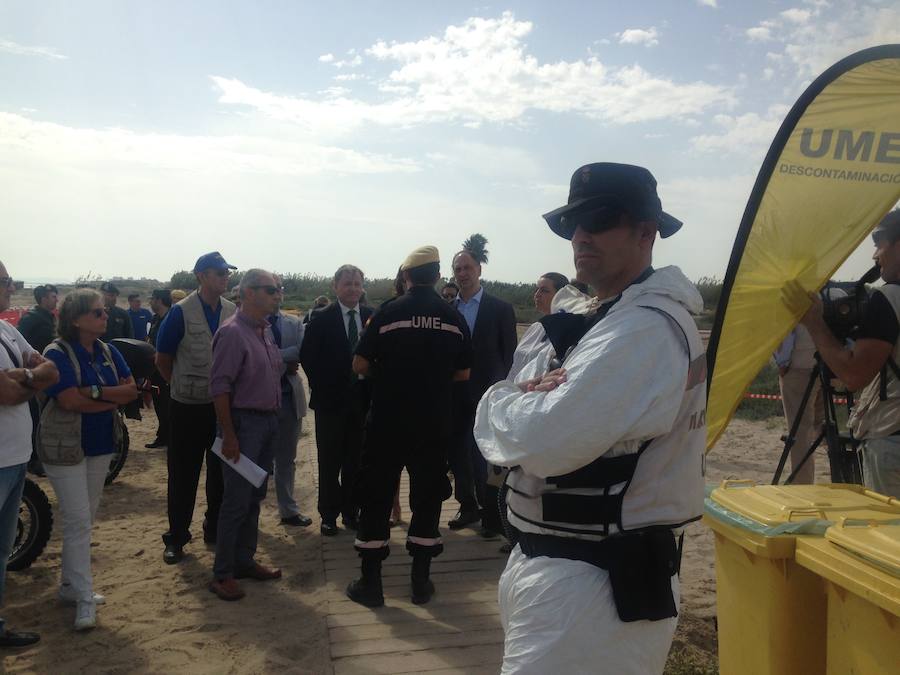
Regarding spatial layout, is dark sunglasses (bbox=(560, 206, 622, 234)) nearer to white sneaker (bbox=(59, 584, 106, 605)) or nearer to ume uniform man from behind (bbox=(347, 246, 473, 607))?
ume uniform man from behind (bbox=(347, 246, 473, 607))

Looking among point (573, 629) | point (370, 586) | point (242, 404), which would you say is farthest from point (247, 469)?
point (573, 629)

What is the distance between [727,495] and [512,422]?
62.0 inches

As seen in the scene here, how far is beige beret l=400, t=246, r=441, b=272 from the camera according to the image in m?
4.46

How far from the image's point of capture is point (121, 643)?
402 cm

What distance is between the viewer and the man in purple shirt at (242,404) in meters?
4.49

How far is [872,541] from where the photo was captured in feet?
7.13

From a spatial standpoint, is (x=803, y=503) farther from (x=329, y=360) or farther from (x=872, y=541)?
(x=329, y=360)

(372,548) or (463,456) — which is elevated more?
(463,456)

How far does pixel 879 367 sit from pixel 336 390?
374 centimetres

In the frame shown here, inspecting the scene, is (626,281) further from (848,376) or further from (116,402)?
(116,402)

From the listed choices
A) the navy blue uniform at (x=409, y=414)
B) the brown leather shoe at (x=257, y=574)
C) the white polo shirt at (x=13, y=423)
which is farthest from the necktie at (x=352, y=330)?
the white polo shirt at (x=13, y=423)

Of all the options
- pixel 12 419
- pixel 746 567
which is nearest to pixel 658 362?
pixel 746 567

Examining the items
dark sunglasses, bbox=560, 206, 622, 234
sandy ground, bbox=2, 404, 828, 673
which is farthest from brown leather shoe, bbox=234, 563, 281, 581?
dark sunglasses, bbox=560, 206, 622, 234

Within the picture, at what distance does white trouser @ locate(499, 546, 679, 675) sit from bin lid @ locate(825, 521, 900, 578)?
72cm
